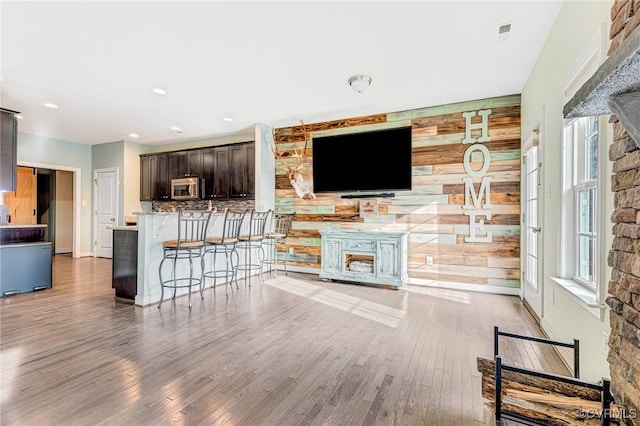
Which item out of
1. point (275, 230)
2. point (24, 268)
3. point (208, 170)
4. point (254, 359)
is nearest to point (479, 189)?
point (275, 230)

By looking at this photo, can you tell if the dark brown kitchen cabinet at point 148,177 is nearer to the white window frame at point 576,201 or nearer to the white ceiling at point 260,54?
the white ceiling at point 260,54

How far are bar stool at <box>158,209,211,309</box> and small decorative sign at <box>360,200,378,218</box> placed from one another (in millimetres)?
2448

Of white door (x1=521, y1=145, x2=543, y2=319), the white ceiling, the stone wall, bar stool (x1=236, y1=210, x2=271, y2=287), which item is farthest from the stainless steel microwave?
the stone wall

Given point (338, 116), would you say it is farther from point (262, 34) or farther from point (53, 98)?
point (53, 98)

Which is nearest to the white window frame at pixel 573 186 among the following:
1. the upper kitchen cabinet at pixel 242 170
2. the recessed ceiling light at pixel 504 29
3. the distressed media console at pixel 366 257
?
the recessed ceiling light at pixel 504 29

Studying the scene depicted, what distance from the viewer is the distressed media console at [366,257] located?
462 cm

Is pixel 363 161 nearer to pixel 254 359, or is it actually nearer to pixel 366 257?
→ pixel 366 257

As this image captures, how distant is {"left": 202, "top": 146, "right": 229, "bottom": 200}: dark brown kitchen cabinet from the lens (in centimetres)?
642

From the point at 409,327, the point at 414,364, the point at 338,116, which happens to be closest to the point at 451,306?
the point at 409,327

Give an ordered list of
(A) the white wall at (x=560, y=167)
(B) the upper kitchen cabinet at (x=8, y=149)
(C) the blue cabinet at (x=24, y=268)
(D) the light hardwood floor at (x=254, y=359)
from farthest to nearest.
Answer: (B) the upper kitchen cabinet at (x=8, y=149) < (C) the blue cabinet at (x=24, y=268) < (A) the white wall at (x=560, y=167) < (D) the light hardwood floor at (x=254, y=359)

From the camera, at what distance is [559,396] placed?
1.47 m

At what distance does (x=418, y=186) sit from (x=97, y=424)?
14.6ft

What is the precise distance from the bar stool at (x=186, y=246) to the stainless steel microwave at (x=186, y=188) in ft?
8.41

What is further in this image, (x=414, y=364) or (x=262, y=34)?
(x=262, y=34)
